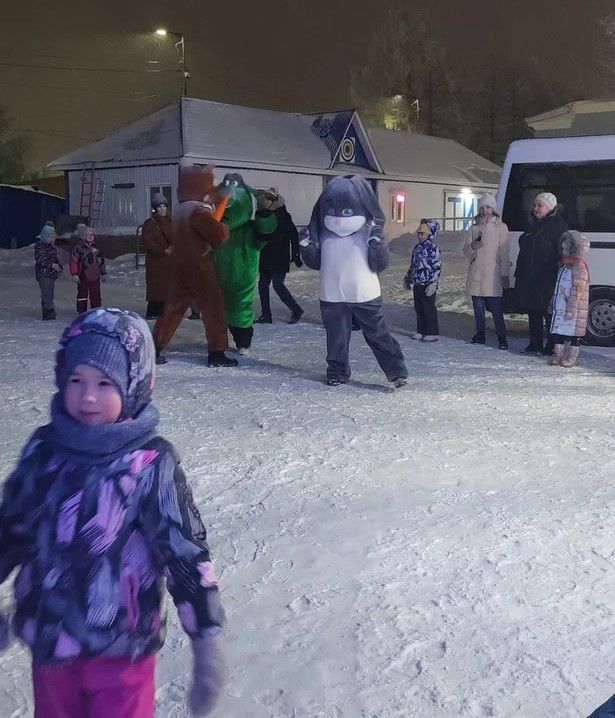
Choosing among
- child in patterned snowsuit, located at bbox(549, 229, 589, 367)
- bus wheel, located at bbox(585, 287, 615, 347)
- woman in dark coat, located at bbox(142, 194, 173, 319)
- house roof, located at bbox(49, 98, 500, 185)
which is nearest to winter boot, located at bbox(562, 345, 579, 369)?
child in patterned snowsuit, located at bbox(549, 229, 589, 367)

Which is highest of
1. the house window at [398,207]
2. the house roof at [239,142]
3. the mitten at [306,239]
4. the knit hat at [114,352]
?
the house roof at [239,142]

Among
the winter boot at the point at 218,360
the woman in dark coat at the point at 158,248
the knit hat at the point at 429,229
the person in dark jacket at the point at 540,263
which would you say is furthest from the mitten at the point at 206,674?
the woman in dark coat at the point at 158,248

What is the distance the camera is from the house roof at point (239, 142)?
2922 centimetres

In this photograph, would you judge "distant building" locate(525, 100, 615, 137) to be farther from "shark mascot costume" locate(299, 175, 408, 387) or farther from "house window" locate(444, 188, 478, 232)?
"shark mascot costume" locate(299, 175, 408, 387)

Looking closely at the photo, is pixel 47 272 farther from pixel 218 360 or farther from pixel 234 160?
pixel 234 160

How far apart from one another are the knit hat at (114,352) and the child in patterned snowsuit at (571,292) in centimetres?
716

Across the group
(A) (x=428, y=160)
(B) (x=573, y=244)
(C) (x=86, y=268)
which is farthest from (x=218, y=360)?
(A) (x=428, y=160)

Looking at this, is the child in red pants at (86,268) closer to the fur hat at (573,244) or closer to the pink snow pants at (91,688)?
the fur hat at (573,244)

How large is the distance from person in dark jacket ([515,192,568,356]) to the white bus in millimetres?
1107

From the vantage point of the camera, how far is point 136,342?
1.99 m

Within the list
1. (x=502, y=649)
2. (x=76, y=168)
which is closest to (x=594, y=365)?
(x=502, y=649)

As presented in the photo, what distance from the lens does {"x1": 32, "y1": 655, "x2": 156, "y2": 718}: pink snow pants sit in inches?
76.0

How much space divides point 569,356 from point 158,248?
16.9ft

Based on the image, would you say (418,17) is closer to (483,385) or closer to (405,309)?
(405,309)
